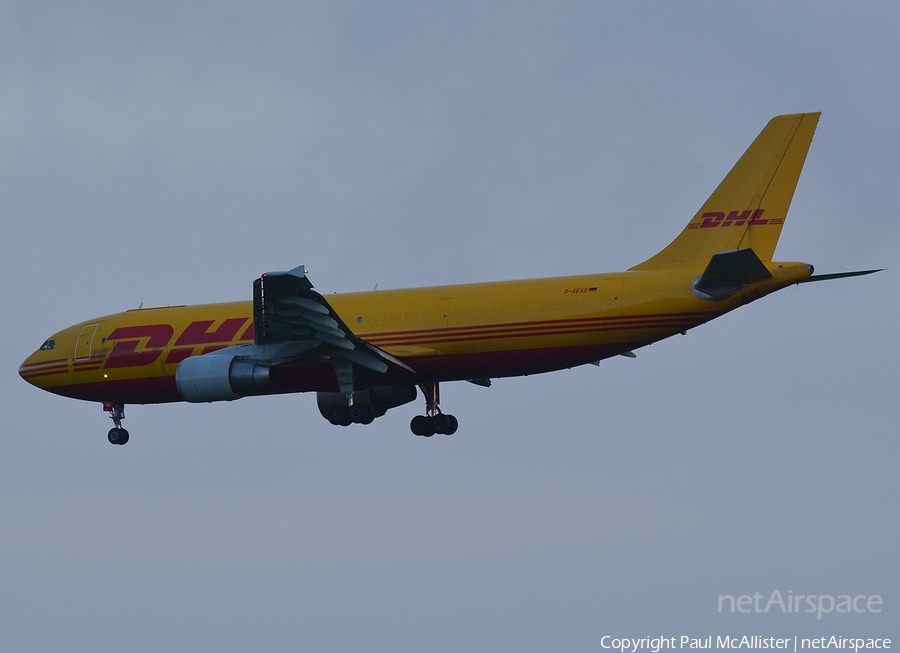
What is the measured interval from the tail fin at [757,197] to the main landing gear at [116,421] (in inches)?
657

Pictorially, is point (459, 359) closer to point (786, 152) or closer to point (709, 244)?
A: point (709, 244)

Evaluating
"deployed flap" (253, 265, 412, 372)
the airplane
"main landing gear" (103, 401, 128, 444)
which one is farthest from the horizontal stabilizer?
"main landing gear" (103, 401, 128, 444)

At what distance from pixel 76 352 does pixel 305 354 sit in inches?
341

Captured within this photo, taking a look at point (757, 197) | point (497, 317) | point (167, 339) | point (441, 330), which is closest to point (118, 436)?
point (167, 339)

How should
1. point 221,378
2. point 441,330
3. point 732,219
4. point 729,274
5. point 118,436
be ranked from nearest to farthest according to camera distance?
point 729,274
point 732,219
point 221,378
point 441,330
point 118,436

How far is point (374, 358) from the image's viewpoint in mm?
35219

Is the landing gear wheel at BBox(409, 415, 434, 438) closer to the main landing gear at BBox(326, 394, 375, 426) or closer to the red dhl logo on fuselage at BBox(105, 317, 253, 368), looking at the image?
the main landing gear at BBox(326, 394, 375, 426)

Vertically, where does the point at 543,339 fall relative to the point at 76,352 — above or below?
below

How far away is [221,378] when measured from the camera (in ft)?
113

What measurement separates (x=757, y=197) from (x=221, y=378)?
14055 mm

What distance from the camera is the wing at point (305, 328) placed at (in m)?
33.0

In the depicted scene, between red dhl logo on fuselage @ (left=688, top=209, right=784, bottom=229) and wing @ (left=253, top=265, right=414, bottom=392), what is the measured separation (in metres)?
8.38

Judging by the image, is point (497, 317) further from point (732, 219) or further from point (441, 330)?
point (732, 219)

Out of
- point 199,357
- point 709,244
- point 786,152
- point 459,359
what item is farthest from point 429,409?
point 786,152
